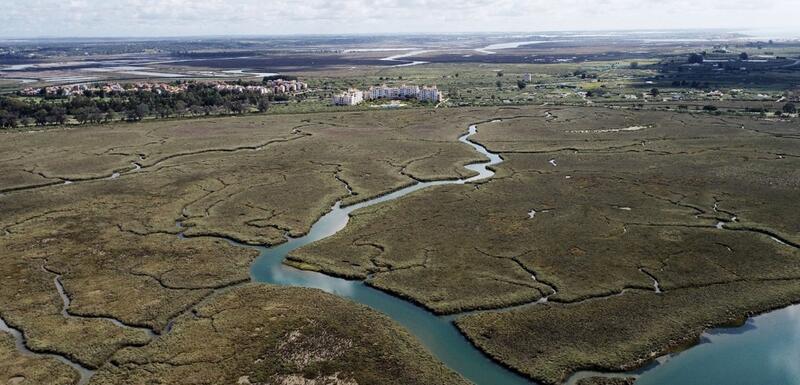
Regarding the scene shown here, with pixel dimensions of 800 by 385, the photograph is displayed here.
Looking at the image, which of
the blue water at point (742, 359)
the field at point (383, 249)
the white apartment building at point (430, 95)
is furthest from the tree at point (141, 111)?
the blue water at point (742, 359)

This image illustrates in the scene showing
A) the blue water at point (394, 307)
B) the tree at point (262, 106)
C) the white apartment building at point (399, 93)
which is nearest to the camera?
the blue water at point (394, 307)

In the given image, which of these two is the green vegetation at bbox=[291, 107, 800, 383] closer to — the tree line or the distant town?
the distant town

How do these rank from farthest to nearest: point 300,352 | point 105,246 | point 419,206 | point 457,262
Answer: point 419,206, point 105,246, point 457,262, point 300,352

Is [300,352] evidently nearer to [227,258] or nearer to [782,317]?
[227,258]

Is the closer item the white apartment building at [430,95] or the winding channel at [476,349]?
the winding channel at [476,349]

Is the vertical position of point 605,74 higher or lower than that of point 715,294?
higher

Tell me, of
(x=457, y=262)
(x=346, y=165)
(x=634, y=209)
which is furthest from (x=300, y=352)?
(x=346, y=165)

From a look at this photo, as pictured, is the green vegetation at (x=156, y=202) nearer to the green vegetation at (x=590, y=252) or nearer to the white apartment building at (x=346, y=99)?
the green vegetation at (x=590, y=252)

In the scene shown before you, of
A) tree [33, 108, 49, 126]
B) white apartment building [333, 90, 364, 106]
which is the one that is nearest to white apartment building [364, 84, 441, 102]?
white apartment building [333, 90, 364, 106]

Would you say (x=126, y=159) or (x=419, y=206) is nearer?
(x=419, y=206)
